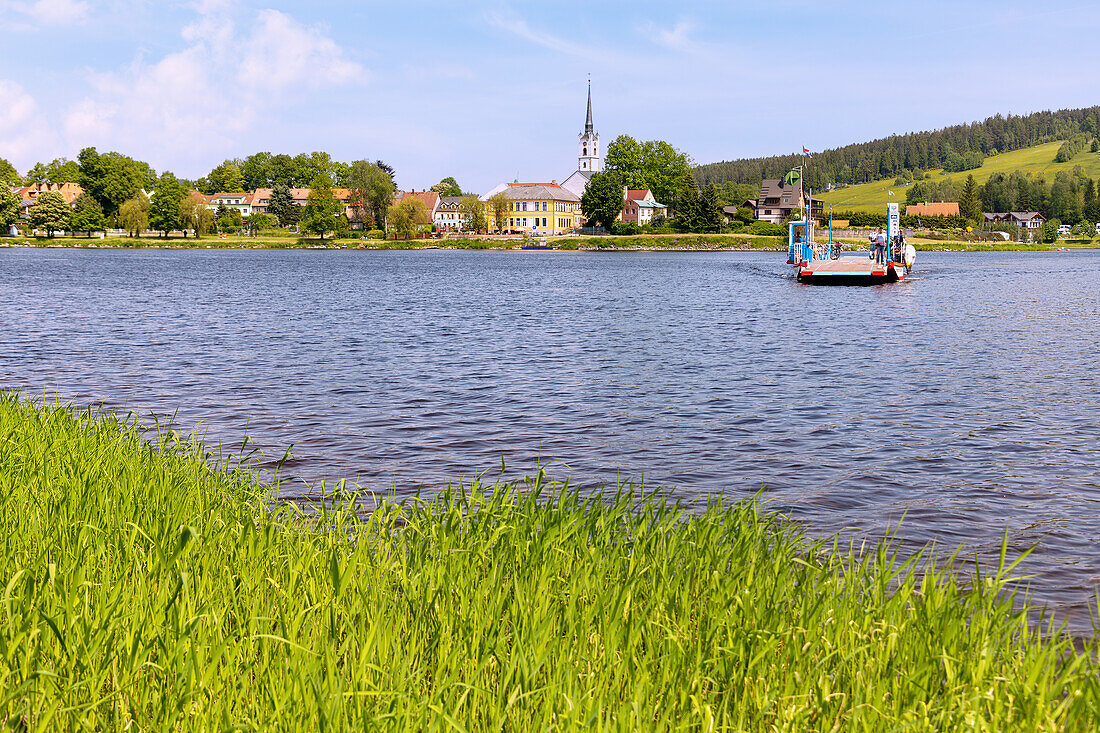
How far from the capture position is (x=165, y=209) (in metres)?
158

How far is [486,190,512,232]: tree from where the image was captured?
6949 inches

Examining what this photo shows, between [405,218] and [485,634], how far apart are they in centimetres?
16227

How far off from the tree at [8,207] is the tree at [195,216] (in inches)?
972

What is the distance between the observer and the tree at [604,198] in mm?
166375

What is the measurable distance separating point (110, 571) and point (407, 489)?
575cm

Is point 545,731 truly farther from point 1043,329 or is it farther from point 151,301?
point 151,301

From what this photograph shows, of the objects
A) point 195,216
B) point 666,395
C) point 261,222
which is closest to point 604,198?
point 261,222

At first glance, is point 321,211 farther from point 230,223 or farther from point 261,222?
point 230,223

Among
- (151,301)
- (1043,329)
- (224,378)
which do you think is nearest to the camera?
(224,378)

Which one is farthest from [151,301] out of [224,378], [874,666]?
[874,666]

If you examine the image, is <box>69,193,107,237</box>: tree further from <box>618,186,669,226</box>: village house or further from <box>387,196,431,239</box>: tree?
<box>618,186,669,226</box>: village house

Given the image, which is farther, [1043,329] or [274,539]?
[1043,329]

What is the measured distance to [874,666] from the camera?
15.6ft

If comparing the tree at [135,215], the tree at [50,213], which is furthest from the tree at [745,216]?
the tree at [50,213]
